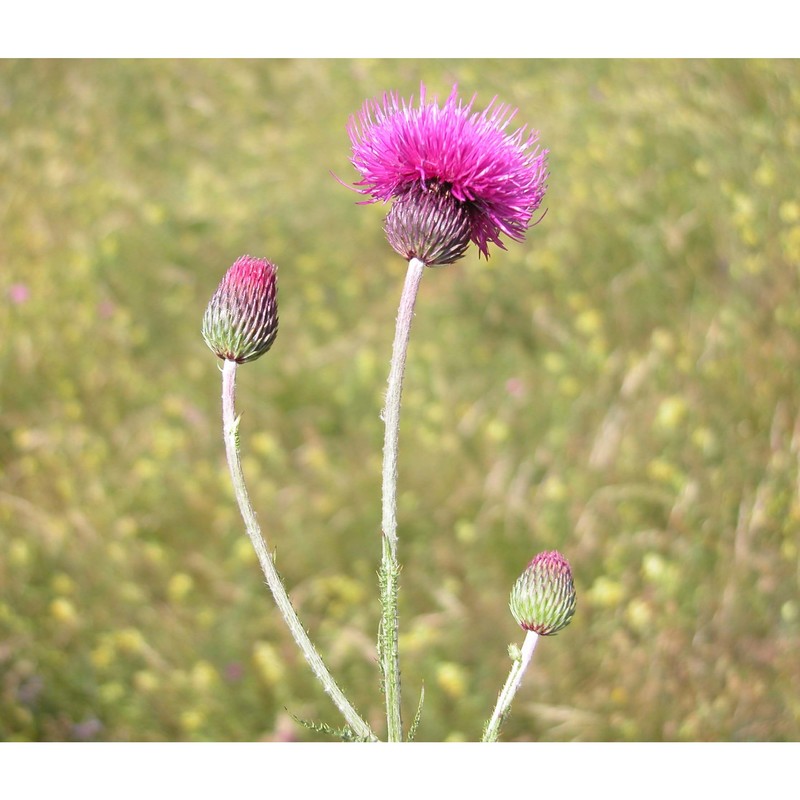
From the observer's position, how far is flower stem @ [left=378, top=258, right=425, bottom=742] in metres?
0.86

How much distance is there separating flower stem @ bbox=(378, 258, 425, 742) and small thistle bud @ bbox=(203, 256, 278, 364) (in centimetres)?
16

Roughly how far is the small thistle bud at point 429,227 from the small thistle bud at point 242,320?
150 millimetres

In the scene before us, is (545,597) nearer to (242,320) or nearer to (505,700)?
(505,700)

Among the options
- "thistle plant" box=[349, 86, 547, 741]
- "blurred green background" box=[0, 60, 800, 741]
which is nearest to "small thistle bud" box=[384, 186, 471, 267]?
"thistle plant" box=[349, 86, 547, 741]

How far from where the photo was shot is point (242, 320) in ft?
3.34

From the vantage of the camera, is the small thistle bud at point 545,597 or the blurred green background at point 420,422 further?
the blurred green background at point 420,422

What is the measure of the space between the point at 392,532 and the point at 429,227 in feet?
1.09

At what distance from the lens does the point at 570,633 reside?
8.59 feet

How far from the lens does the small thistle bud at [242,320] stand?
3.30ft

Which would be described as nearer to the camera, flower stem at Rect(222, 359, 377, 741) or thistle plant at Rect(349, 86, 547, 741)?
flower stem at Rect(222, 359, 377, 741)

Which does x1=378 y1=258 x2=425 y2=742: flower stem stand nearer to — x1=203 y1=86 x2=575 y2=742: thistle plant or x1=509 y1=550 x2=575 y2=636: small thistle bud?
x1=203 y1=86 x2=575 y2=742: thistle plant

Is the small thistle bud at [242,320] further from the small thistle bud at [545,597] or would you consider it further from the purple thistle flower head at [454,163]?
the small thistle bud at [545,597]

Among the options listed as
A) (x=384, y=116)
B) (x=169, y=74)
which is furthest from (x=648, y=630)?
(x=169, y=74)

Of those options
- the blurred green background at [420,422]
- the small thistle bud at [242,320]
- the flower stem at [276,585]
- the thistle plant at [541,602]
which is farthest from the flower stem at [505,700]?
the blurred green background at [420,422]
